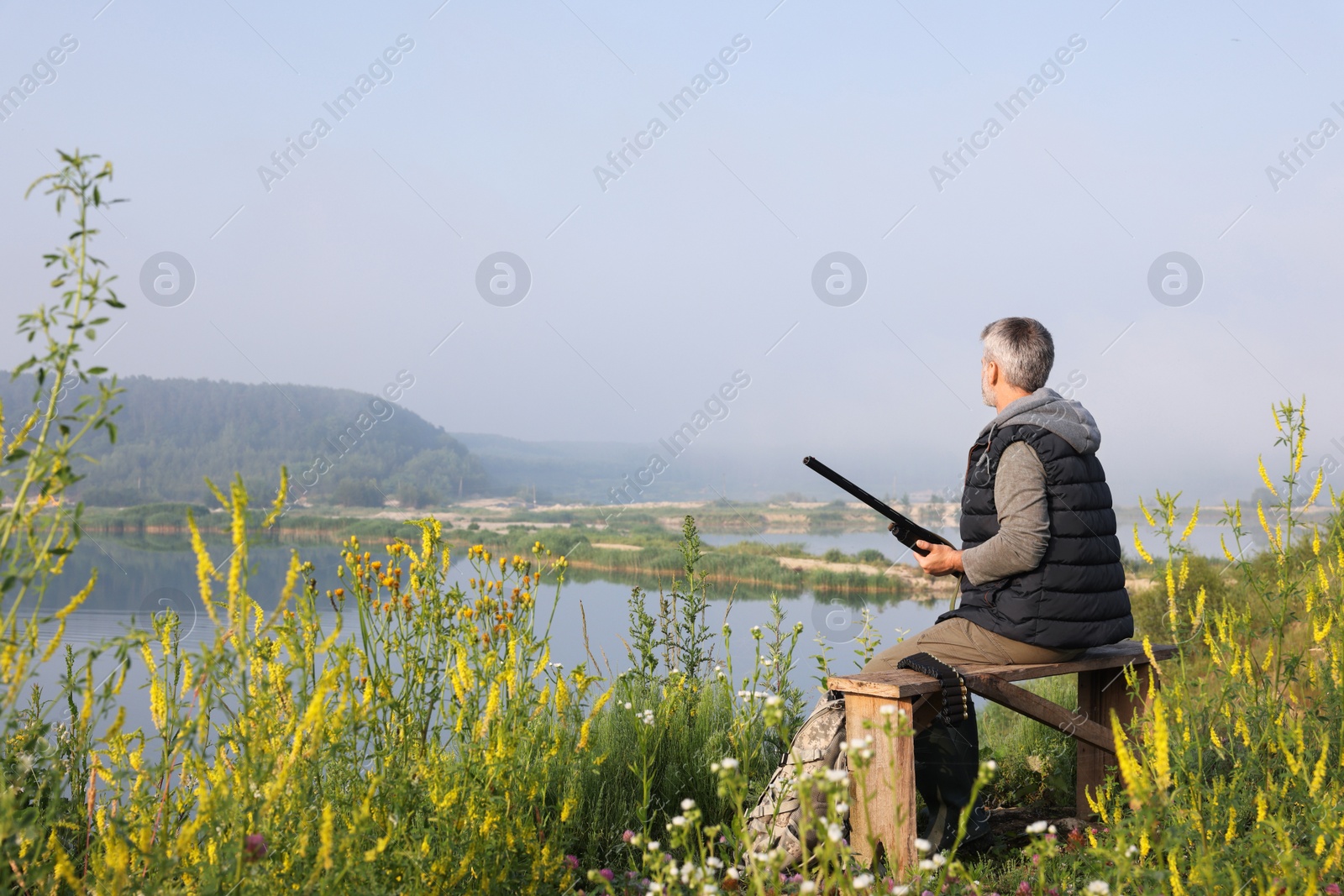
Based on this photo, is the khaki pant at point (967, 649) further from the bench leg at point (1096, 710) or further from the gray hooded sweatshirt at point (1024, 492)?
the bench leg at point (1096, 710)

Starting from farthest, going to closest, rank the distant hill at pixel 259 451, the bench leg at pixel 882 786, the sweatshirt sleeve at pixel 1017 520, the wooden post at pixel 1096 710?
1. the distant hill at pixel 259 451
2. the wooden post at pixel 1096 710
3. the sweatshirt sleeve at pixel 1017 520
4. the bench leg at pixel 882 786

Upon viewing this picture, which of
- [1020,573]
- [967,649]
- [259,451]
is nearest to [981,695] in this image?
[967,649]

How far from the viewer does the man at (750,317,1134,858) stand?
308cm

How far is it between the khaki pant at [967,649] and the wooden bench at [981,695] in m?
0.05

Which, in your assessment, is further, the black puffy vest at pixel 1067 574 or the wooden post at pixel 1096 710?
the wooden post at pixel 1096 710

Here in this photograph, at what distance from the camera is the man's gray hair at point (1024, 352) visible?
3.30m

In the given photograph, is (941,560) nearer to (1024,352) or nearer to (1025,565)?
(1025,565)

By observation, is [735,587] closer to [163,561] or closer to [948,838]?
[948,838]

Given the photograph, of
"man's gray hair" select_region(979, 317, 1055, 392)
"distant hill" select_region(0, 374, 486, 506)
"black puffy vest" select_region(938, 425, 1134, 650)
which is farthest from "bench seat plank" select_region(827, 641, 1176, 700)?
"distant hill" select_region(0, 374, 486, 506)

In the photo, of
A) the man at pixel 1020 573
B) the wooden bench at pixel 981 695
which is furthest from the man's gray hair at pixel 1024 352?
the wooden bench at pixel 981 695

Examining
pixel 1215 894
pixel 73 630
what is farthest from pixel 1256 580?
pixel 73 630

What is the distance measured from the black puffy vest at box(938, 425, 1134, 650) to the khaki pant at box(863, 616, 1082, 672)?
4 centimetres

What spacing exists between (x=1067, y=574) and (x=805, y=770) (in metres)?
1.12

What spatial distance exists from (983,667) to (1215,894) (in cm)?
133
